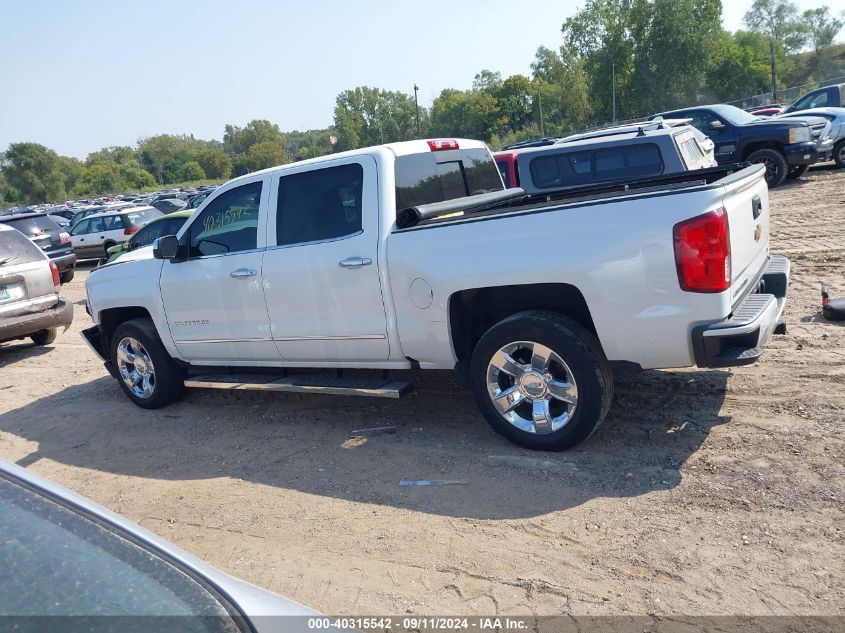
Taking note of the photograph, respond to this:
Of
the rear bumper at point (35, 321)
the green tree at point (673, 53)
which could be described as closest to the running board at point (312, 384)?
the rear bumper at point (35, 321)

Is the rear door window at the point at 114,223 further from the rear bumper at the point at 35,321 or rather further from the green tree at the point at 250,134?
the green tree at the point at 250,134

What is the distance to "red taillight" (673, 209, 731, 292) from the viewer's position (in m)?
4.03

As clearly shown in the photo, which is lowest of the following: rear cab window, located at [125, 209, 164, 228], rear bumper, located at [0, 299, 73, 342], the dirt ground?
the dirt ground

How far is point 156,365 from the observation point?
665 cm

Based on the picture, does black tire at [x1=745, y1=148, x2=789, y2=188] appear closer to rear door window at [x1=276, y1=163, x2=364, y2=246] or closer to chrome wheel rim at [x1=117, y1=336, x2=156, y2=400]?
rear door window at [x1=276, y1=163, x2=364, y2=246]

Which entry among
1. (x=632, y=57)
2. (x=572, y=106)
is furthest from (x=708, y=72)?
(x=572, y=106)

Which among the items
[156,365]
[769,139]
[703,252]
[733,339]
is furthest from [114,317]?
[769,139]

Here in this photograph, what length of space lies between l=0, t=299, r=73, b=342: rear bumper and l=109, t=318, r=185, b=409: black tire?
10.9ft

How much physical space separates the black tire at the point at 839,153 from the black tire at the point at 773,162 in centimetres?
261

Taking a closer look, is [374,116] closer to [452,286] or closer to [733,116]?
[733,116]

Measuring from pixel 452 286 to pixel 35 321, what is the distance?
23.3 feet

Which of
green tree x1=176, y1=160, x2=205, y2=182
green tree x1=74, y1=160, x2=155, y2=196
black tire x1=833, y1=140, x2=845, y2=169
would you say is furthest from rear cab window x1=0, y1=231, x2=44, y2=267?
green tree x1=176, y1=160, x2=205, y2=182

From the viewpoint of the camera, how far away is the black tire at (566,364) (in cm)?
443

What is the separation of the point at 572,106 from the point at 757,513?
57.1m
